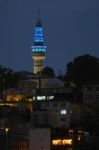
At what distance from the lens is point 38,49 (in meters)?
64.7

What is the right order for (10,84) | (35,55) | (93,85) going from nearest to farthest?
1. (93,85)
2. (10,84)
3. (35,55)

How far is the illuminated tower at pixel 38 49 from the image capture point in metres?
62.0

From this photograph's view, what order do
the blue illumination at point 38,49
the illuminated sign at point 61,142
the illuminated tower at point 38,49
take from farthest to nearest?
the blue illumination at point 38,49
the illuminated tower at point 38,49
the illuminated sign at point 61,142

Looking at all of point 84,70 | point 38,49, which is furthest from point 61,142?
point 38,49

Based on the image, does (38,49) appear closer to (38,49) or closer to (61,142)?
(38,49)

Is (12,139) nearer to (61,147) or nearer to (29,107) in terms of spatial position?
(61,147)

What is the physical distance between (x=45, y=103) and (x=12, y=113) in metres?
1.72

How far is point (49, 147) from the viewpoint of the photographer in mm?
27734

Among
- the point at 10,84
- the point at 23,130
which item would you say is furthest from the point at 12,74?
the point at 23,130

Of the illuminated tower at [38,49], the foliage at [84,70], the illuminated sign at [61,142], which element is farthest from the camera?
the illuminated tower at [38,49]

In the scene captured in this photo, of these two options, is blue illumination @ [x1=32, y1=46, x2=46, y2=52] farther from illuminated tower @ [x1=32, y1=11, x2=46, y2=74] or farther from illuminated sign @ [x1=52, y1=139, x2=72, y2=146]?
illuminated sign @ [x1=52, y1=139, x2=72, y2=146]

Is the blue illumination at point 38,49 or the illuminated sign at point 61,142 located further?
the blue illumination at point 38,49

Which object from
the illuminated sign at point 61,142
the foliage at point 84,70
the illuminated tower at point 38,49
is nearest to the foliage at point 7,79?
the foliage at point 84,70

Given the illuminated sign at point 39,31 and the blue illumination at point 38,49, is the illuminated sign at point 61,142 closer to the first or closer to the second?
the blue illumination at point 38,49
